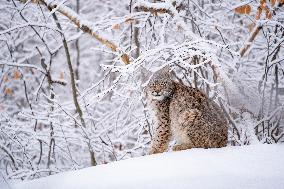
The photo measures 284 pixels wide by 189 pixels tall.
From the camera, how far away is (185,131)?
3.73 metres

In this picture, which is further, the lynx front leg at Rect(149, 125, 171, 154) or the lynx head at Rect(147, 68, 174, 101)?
the lynx head at Rect(147, 68, 174, 101)

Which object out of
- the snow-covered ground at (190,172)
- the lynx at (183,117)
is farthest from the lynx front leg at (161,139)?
the snow-covered ground at (190,172)

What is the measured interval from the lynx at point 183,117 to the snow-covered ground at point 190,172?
1.43ft

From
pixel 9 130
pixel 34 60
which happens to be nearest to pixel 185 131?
pixel 9 130

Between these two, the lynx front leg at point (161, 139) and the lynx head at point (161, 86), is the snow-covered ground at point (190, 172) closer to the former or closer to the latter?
the lynx front leg at point (161, 139)

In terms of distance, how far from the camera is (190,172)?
9.07 ft

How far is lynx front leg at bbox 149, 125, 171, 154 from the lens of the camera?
397 centimetres

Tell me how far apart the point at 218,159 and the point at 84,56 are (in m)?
8.90

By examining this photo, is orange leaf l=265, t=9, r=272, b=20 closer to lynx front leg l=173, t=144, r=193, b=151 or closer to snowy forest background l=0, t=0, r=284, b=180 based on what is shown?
snowy forest background l=0, t=0, r=284, b=180

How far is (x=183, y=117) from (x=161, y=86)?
520 mm

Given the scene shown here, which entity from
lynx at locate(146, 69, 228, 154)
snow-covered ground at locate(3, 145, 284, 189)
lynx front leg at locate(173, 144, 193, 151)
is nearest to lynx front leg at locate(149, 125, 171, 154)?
lynx at locate(146, 69, 228, 154)

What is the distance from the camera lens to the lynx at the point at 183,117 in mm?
3670

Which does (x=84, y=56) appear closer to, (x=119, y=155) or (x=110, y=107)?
(x=110, y=107)

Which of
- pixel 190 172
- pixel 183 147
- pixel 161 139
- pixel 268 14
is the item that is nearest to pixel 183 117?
pixel 183 147
